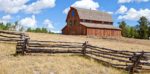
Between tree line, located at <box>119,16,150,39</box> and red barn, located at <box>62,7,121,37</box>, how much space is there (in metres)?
24.0

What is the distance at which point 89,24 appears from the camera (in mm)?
62062

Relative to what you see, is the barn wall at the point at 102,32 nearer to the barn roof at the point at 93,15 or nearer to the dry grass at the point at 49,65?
the barn roof at the point at 93,15

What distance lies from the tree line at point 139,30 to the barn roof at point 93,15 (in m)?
23.1

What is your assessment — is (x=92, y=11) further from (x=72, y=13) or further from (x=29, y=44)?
(x=29, y=44)

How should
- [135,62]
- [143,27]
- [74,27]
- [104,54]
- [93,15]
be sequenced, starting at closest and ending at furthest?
1. [135,62]
2. [104,54]
3. [74,27]
4. [93,15]
5. [143,27]

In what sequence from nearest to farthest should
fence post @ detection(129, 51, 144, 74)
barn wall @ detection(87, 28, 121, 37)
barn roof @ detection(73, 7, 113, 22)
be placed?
fence post @ detection(129, 51, 144, 74) < barn wall @ detection(87, 28, 121, 37) < barn roof @ detection(73, 7, 113, 22)

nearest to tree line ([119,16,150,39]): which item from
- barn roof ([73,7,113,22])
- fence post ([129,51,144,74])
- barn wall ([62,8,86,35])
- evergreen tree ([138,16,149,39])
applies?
evergreen tree ([138,16,149,39])

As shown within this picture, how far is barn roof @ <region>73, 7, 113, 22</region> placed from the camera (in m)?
62.7

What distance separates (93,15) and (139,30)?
31.1m

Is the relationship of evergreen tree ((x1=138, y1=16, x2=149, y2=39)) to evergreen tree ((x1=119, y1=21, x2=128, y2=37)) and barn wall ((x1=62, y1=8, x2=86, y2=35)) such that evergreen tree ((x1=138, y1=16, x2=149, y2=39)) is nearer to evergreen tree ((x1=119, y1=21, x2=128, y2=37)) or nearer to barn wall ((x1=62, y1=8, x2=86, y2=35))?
evergreen tree ((x1=119, y1=21, x2=128, y2=37))

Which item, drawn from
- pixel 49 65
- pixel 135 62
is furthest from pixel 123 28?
pixel 49 65

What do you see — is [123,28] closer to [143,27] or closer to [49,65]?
[143,27]

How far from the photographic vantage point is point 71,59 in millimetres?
23125

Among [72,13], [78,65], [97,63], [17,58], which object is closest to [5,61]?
[17,58]
